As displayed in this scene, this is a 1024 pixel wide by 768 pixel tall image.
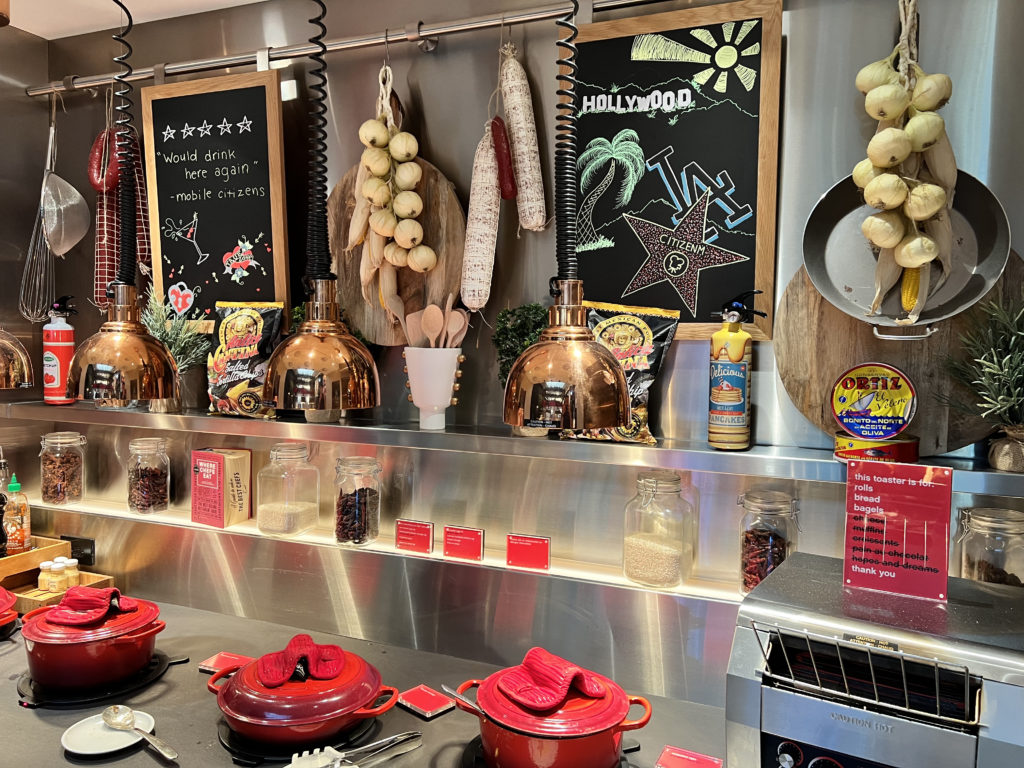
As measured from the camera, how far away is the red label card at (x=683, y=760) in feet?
4.74

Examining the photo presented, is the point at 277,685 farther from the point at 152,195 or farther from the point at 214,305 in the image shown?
the point at 152,195

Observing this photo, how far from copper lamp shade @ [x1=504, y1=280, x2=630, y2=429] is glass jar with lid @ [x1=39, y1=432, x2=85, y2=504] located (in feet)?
6.78

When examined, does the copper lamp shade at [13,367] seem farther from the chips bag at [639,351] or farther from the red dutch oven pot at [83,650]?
the chips bag at [639,351]

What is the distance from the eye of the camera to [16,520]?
2.43m

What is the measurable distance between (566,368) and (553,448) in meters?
0.75

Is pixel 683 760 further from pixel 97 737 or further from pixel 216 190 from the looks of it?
pixel 216 190

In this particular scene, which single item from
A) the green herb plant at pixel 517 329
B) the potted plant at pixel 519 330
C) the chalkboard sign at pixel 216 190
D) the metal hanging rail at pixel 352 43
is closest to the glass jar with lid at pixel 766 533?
the potted plant at pixel 519 330

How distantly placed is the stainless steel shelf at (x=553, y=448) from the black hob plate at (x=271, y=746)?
735 millimetres

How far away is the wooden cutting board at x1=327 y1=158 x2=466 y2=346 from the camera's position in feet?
7.03

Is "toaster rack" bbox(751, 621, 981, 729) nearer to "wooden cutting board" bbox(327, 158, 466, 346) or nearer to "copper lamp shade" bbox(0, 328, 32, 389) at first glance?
"wooden cutting board" bbox(327, 158, 466, 346)

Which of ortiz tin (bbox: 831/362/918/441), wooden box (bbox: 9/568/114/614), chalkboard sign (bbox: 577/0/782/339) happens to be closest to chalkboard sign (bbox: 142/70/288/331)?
wooden box (bbox: 9/568/114/614)

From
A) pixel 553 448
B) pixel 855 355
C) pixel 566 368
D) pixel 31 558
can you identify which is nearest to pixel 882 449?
pixel 855 355

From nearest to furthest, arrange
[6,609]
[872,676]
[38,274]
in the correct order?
1. [872,676]
2. [6,609]
3. [38,274]

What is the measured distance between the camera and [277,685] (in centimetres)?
146
